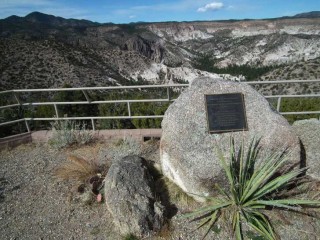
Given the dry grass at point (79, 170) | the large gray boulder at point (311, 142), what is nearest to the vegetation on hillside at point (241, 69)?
the large gray boulder at point (311, 142)

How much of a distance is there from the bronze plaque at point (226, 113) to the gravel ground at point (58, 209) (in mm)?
1262

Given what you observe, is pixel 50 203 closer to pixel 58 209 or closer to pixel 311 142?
pixel 58 209

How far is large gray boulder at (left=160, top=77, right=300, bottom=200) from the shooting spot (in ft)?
13.9

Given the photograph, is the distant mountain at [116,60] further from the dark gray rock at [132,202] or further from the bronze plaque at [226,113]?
Answer: the bronze plaque at [226,113]

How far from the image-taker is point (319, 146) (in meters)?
4.55

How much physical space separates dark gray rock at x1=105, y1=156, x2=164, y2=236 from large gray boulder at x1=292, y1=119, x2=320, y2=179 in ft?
A: 7.65

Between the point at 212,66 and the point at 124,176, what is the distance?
154036 mm

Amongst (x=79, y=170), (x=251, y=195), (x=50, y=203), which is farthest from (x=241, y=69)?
(x=50, y=203)

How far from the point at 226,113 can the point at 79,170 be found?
2.64 m

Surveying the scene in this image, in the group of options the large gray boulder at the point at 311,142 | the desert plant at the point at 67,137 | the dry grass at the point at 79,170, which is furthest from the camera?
the desert plant at the point at 67,137

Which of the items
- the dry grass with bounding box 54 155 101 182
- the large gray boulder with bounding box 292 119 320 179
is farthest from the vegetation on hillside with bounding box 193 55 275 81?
the dry grass with bounding box 54 155 101 182

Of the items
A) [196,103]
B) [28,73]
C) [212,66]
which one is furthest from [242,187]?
[212,66]

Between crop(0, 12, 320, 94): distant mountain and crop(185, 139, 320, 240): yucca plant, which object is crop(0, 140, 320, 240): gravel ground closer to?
crop(185, 139, 320, 240): yucca plant

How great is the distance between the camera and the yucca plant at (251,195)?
3.89m
